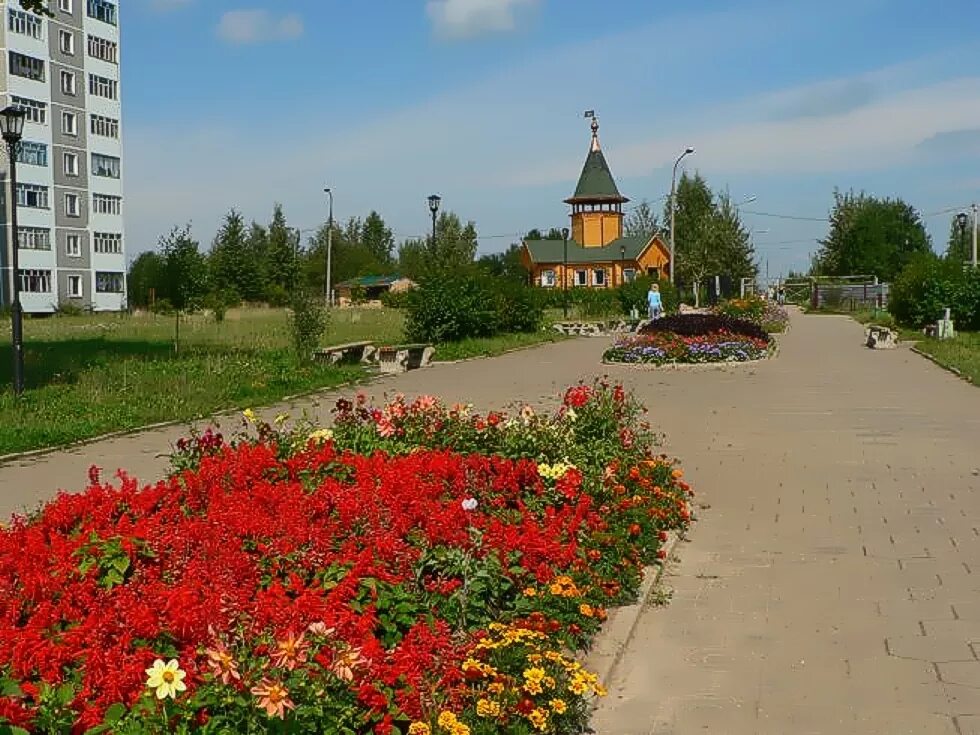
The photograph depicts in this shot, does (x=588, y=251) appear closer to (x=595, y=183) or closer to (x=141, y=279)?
(x=595, y=183)

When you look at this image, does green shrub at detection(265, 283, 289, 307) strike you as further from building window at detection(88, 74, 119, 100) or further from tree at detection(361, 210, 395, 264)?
tree at detection(361, 210, 395, 264)

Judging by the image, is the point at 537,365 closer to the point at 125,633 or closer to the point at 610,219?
the point at 125,633

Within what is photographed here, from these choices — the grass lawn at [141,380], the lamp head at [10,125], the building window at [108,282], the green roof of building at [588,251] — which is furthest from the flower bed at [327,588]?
the green roof of building at [588,251]

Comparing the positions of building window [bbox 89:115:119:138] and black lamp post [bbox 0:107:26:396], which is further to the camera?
building window [bbox 89:115:119:138]

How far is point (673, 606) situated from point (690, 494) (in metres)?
2.72

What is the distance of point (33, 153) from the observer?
196 feet

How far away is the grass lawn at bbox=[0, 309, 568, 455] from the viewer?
12.5m

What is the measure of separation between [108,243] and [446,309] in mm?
44447

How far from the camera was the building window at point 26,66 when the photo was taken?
190ft

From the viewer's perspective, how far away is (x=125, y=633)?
3.74m

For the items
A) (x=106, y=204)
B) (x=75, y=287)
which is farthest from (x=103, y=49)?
(x=75, y=287)

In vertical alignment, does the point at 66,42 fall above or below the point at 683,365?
above

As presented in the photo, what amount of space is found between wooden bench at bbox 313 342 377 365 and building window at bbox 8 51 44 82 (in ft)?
144

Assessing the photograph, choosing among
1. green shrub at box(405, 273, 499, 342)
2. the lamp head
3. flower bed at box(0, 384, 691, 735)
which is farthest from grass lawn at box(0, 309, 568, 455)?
flower bed at box(0, 384, 691, 735)
